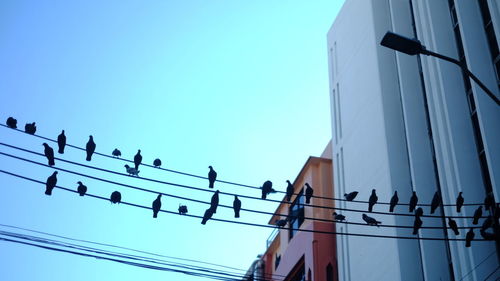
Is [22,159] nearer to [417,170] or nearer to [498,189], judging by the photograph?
[498,189]

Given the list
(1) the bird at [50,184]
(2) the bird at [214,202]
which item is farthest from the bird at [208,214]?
(1) the bird at [50,184]

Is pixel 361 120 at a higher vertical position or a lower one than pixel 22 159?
higher

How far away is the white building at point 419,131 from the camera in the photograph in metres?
19.0

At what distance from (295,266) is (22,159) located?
54.9ft

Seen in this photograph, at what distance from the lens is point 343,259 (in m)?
25.2

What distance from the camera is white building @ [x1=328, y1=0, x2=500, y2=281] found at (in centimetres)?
1905

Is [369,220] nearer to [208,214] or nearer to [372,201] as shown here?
[372,201]

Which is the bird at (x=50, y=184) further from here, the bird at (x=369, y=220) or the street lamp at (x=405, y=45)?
the bird at (x=369, y=220)

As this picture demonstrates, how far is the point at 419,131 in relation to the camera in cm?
2283

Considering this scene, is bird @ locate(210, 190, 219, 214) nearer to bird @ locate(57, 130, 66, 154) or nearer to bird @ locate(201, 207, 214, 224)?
bird @ locate(201, 207, 214, 224)

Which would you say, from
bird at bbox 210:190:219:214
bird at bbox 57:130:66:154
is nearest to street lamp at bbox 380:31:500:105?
bird at bbox 210:190:219:214

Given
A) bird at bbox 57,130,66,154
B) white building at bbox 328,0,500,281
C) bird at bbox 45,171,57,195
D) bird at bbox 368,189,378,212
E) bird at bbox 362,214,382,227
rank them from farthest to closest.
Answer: white building at bbox 328,0,500,281 → bird at bbox 362,214,382,227 → bird at bbox 368,189,378,212 → bird at bbox 57,130,66,154 → bird at bbox 45,171,57,195

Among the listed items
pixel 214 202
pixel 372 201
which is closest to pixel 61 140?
pixel 214 202

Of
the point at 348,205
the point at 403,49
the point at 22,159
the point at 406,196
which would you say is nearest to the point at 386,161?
the point at 406,196
